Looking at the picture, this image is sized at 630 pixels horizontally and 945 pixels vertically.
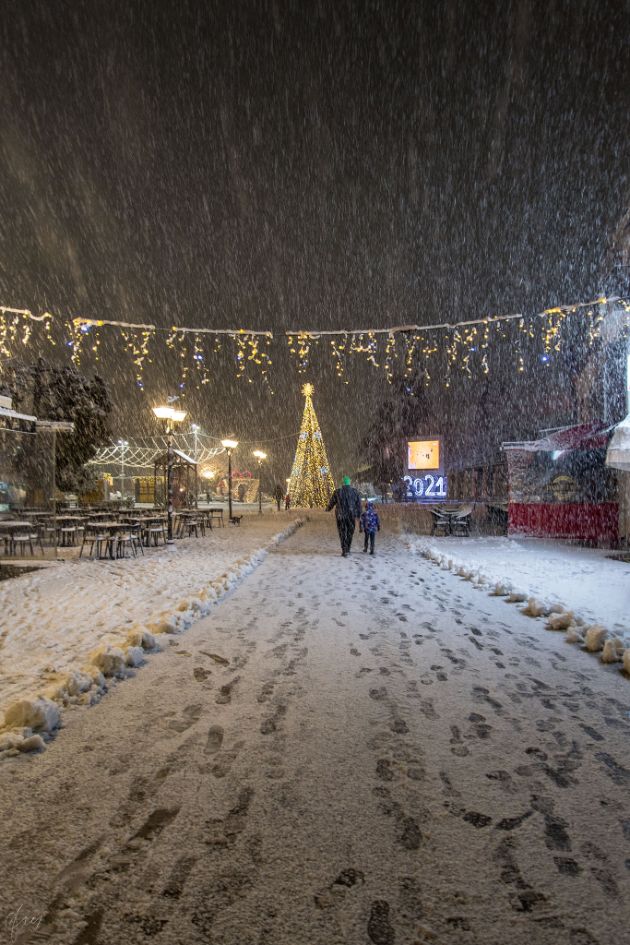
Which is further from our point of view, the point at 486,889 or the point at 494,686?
the point at 494,686

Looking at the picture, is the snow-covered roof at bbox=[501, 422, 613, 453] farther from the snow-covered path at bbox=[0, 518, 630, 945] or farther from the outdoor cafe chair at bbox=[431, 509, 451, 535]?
the snow-covered path at bbox=[0, 518, 630, 945]

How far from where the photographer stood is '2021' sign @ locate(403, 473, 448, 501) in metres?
36.8

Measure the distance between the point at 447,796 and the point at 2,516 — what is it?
14.9m

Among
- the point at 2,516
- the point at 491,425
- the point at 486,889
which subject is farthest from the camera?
the point at 491,425

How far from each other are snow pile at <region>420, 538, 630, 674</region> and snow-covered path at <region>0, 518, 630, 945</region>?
799mm

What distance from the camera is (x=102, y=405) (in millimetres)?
26312

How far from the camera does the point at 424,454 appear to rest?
1460 inches

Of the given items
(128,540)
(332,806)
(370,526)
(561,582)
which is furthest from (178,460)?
(332,806)

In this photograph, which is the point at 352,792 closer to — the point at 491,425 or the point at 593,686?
the point at 593,686

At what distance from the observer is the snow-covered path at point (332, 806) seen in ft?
6.05

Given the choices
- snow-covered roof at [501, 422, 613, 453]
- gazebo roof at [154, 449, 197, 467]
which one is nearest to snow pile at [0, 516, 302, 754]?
snow-covered roof at [501, 422, 613, 453]

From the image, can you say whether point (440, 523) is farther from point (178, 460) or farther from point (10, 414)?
point (10, 414)

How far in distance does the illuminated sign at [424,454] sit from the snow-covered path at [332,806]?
32703mm

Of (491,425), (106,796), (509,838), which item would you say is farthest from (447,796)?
(491,425)
